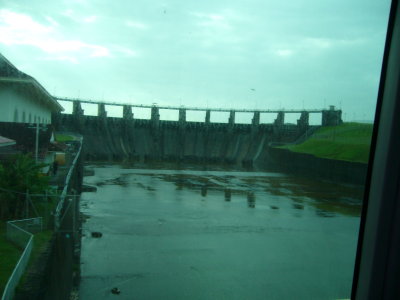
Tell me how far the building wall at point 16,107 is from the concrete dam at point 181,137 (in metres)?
24.1

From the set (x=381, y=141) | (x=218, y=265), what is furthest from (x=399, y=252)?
(x=218, y=265)

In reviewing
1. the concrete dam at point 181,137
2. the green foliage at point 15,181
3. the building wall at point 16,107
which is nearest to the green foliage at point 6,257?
the green foliage at point 15,181

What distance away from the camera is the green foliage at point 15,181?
3.60 meters

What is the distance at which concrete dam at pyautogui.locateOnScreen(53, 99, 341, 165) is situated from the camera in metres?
30.1

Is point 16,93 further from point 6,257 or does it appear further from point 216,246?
point 216,246

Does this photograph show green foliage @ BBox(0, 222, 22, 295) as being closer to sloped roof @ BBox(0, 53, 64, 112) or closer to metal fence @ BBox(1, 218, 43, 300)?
metal fence @ BBox(1, 218, 43, 300)

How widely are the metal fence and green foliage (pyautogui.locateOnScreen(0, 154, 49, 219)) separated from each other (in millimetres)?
149

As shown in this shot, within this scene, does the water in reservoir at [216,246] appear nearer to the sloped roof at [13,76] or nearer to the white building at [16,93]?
the white building at [16,93]

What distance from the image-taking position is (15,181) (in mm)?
3920

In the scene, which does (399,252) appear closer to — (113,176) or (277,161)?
(113,176)

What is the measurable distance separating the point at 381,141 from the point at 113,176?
653 inches

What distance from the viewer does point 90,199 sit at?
438 inches

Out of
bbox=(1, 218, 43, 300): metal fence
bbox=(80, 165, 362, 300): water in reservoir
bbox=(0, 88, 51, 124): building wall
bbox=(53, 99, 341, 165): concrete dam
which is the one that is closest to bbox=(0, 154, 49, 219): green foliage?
bbox=(1, 218, 43, 300): metal fence

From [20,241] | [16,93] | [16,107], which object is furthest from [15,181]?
[20,241]
